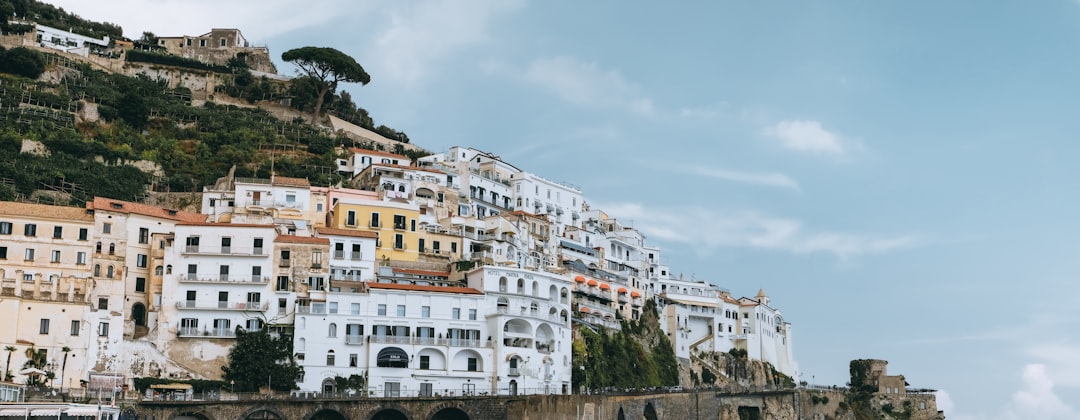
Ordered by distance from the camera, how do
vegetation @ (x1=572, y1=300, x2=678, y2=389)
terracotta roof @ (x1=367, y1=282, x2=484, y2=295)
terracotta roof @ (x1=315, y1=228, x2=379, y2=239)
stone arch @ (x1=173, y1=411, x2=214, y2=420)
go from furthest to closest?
vegetation @ (x1=572, y1=300, x2=678, y2=389), terracotta roof @ (x1=315, y1=228, x2=379, y2=239), terracotta roof @ (x1=367, y1=282, x2=484, y2=295), stone arch @ (x1=173, y1=411, x2=214, y2=420)

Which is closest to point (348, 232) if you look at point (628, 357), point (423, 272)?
point (423, 272)

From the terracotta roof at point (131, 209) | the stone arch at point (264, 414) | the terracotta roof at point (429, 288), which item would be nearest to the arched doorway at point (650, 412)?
the terracotta roof at point (429, 288)

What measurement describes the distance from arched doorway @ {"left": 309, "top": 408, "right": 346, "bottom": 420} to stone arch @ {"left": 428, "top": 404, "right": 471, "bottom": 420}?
5.48 metres

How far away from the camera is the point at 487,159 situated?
104m

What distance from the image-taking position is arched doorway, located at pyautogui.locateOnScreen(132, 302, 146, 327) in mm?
69688

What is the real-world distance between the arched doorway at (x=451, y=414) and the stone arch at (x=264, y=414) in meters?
9.17

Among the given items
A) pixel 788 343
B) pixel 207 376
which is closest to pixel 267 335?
pixel 207 376

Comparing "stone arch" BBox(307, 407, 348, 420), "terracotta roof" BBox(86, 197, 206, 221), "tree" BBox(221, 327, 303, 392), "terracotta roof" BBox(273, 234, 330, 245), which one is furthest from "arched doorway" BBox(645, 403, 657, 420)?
"terracotta roof" BBox(86, 197, 206, 221)

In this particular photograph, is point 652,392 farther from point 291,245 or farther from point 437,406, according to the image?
point 291,245

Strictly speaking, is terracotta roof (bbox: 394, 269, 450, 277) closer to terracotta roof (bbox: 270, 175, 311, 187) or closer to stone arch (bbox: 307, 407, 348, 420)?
terracotta roof (bbox: 270, 175, 311, 187)

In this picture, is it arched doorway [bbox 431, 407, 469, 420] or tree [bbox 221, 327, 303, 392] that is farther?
arched doorway [bbox 431, 407, 469, 420]

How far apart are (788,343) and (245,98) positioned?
57.7m

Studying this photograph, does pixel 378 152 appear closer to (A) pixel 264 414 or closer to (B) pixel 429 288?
(B) pixel 429 288

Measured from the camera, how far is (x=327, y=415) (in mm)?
65812
